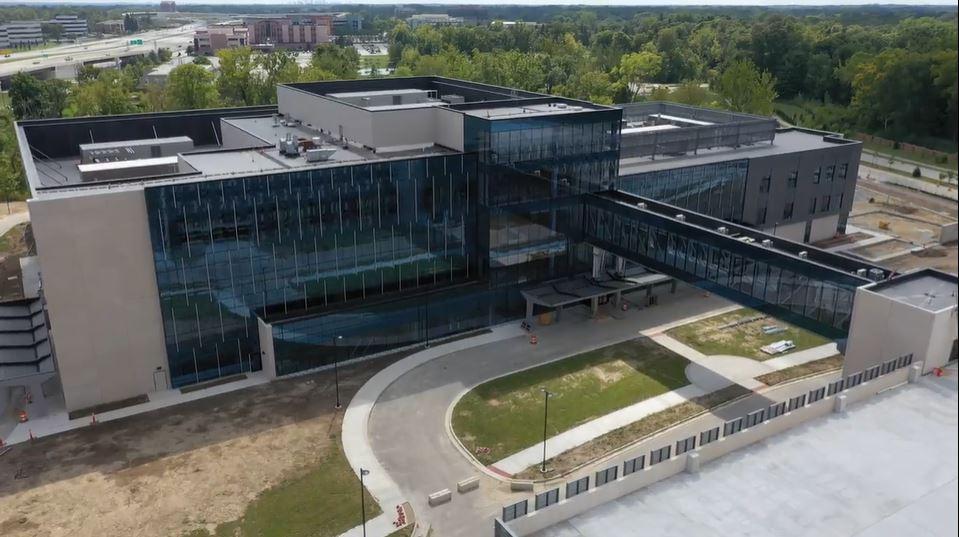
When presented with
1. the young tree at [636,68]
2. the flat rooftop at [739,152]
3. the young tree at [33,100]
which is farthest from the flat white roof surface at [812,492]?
the young tree at [33,100]

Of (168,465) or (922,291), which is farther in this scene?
(168,465)

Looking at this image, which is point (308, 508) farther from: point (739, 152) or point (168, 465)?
point (739, 152)

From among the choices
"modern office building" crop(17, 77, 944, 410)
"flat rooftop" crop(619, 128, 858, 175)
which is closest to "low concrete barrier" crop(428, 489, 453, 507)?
"modern office building" crop(17, 77, 944, 410)

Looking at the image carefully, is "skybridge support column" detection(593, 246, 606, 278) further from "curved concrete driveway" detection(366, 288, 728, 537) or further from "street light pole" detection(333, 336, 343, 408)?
"street light pole" detection(333, 336, 343, 408)

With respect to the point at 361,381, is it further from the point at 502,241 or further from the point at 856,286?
the point at 856,286

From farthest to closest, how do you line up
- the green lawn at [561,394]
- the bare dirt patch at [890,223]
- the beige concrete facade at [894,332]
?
the bare dirt patch at [890,223] → the green lawn at [561,394] → the beige concrete facade at [894,332]

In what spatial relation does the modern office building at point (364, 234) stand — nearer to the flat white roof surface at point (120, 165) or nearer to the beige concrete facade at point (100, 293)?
the beige concrete facade at point (100, 293)

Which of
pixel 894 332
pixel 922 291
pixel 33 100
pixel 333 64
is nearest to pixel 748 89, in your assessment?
pixel 333 64
